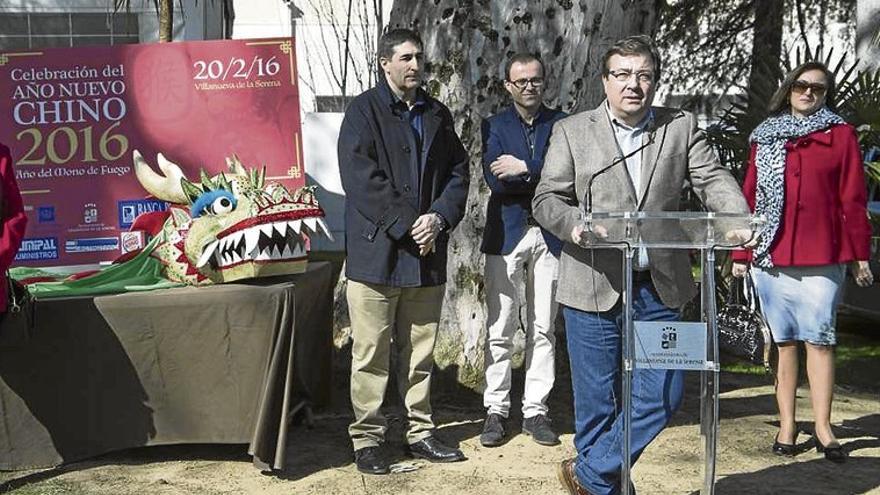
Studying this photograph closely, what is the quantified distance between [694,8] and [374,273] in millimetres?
9974

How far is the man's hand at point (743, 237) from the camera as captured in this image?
408 cm

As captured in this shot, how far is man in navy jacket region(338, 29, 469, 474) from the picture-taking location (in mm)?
5500

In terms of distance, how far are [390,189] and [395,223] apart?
0.53ft

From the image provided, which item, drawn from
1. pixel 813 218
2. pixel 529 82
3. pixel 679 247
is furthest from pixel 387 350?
pixel 813 218

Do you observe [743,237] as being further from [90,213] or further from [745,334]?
[90,213]

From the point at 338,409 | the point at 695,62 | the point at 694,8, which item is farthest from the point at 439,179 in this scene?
the point at 695,62

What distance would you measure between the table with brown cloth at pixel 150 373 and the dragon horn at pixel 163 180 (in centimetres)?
73

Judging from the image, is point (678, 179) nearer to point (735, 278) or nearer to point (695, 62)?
point (735, 278)

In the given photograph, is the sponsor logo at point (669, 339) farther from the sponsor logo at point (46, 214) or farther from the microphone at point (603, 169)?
the sponsor logo at point (46, 214)

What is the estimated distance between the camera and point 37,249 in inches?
267

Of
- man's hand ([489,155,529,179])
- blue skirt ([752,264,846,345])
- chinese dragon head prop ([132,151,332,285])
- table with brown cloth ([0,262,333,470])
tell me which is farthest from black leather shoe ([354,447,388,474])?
blue skirt ([752,264,846,345])

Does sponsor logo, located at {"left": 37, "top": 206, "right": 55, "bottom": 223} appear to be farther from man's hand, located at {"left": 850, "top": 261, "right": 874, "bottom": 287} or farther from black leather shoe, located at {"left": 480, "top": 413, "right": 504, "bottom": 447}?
man's hand, located at {"left": 850, "top": 261, "right": 874, "bottom": 287}

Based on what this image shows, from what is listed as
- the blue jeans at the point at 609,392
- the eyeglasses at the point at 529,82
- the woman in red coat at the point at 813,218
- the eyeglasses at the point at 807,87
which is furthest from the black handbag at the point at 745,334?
the eyeglasses at the point at 529,82

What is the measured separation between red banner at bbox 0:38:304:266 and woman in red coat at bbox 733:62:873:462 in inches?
105
